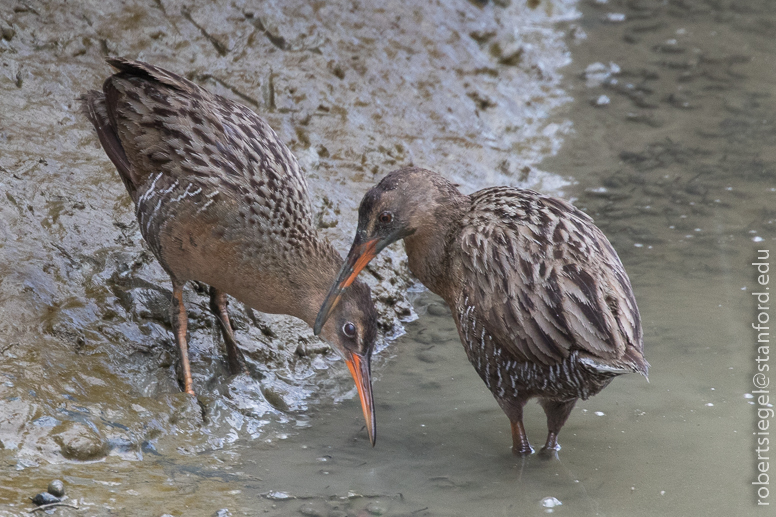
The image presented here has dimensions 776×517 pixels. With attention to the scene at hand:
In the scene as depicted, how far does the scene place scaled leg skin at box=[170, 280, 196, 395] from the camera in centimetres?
464

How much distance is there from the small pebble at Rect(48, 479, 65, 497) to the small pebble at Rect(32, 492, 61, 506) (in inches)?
0.8

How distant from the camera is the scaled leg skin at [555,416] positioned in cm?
423

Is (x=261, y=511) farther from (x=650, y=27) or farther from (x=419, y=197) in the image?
(x=650, y=27)

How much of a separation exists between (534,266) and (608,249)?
0.44 metres

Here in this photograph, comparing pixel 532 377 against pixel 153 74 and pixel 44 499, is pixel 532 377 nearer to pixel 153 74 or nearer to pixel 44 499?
pixel 44 499

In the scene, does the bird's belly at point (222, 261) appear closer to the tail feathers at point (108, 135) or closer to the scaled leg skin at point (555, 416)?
the tail feathers at point (108, 135)

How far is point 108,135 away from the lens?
474 cm

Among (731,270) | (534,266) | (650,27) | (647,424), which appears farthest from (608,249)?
(650,27)

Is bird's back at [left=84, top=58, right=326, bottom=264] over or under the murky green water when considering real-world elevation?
over

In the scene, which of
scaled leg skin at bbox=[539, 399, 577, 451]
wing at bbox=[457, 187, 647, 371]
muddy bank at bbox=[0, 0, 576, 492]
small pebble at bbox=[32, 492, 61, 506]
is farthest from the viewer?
muddy bank at bbox=[0, 0, 576, 492]

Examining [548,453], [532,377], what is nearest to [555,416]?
[548,453]

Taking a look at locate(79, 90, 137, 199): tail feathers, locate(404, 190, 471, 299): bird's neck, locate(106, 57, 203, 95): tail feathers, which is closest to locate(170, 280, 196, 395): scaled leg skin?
locate(79, 90, 137, 199): tail feathers

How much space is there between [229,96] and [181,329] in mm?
2401

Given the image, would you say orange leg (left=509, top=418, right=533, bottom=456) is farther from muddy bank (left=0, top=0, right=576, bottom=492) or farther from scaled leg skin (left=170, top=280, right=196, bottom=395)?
scaled leg skin (left=170, top=280, right=196, bottom=395)
